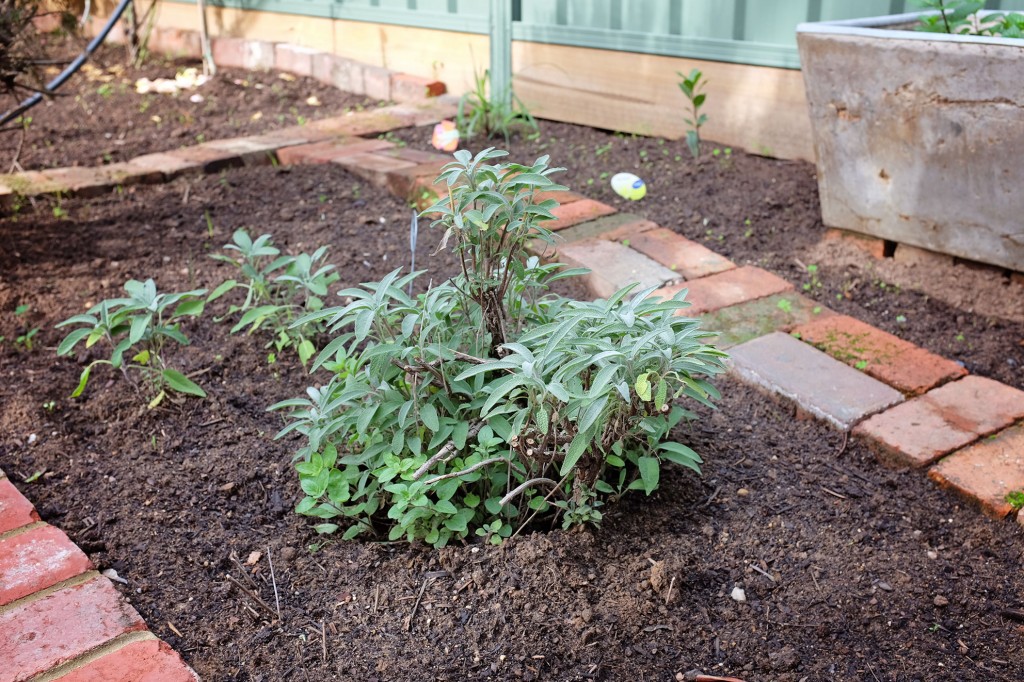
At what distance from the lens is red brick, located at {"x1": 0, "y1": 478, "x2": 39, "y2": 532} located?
182cm

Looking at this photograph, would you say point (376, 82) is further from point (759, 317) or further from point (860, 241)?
point (759, 317)

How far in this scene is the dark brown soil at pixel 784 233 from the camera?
267 cm

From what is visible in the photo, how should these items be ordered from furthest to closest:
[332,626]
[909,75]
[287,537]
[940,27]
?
[940,27] < [909,75] < [287,537] < [332,626]

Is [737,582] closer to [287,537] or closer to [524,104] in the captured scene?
[287,537]

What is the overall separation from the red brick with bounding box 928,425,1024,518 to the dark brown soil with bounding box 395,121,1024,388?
0.42 m

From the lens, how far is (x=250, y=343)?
263 centimetres

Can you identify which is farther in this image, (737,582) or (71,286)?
(71,286)

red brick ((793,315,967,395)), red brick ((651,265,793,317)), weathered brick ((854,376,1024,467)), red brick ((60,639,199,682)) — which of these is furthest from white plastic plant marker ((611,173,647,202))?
red brick ((60,639,199,682))

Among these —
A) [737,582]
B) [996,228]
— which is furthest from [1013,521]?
[996,228]

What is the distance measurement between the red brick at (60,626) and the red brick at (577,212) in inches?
80.7

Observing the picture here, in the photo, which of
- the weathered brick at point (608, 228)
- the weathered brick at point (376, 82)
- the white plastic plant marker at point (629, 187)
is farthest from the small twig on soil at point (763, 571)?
the weathered brick at point (376, 82)

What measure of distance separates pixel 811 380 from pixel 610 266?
83 cm

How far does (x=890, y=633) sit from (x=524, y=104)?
3.69m

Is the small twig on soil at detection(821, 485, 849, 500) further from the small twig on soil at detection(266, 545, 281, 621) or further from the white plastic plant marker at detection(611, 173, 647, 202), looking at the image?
the white plastic plant marker at detection(611, 173, 647, 202)
